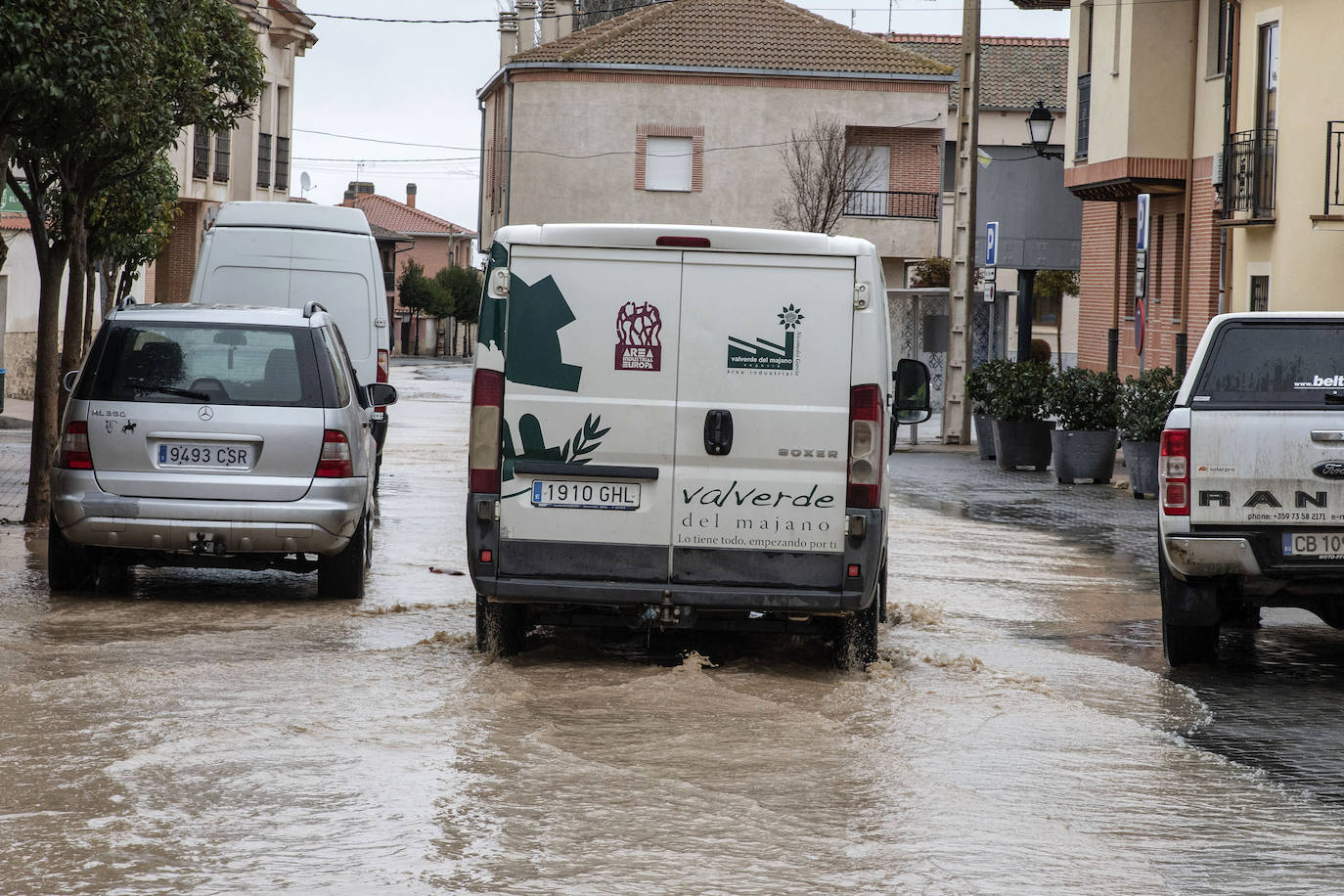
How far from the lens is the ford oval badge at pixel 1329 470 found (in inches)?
345

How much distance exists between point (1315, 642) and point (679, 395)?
4413mm

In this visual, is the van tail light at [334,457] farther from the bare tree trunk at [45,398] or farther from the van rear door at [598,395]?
the bare tree trunk at [45,398]

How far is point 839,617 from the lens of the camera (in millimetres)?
8930

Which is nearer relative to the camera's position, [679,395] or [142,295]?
[679,395]

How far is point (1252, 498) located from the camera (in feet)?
29.1

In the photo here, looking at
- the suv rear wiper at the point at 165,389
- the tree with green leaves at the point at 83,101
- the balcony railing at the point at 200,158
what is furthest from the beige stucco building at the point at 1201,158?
the balcony railing at the point at 200,158

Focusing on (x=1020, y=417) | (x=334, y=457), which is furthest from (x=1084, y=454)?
(x=334, y=457)

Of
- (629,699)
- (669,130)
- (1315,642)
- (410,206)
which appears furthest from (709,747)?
(410,206)

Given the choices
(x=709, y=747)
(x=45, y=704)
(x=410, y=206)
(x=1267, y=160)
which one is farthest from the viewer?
(x=410, y=206)

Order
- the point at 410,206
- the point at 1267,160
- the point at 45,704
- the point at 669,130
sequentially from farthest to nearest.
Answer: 1. the point at 410,206
2. the point at 669,130
3. the point at 1267,160
4. the point at 45,704

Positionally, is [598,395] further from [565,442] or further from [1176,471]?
[1176,471]

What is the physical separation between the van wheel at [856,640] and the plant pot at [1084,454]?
44.9ft

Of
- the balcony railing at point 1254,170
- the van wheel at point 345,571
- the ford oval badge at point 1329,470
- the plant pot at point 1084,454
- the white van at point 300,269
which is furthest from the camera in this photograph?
the balcony railing at point 1254,170

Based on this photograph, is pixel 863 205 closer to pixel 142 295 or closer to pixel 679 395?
pixel 142 295
